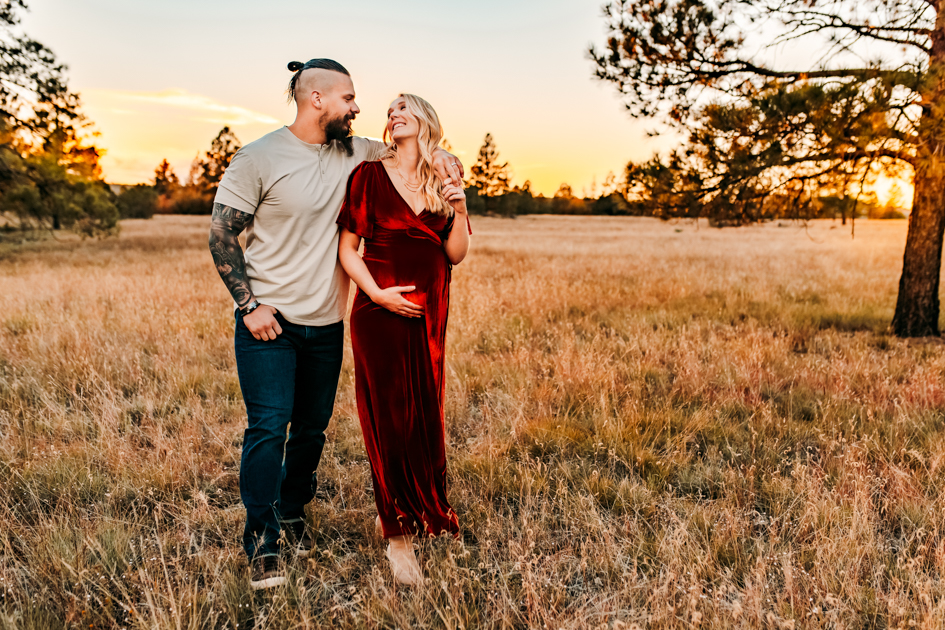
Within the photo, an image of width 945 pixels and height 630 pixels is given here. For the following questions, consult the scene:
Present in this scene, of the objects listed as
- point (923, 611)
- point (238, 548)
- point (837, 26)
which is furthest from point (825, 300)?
point (238, 548)

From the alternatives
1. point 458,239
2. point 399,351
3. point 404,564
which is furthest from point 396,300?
point 404,564

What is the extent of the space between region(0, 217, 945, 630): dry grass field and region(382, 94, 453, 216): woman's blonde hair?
1.55 m

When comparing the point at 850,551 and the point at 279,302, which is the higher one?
the point at 279,302

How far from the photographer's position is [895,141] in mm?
5949

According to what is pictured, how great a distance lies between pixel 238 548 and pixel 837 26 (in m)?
7.82

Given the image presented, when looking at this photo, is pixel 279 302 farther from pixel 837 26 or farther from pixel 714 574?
pixel 837 26

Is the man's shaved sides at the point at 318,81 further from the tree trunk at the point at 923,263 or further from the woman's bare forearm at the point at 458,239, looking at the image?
the tree trunk at the point at 923,263

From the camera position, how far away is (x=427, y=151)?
236 cm

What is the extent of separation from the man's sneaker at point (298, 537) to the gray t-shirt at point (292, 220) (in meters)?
1.08

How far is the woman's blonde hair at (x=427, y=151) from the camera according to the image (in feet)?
7.68

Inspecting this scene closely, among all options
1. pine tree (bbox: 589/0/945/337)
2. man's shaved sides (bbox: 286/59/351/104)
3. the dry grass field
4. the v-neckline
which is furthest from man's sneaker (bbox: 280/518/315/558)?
pine tree (bbox: 589/0/945/337)

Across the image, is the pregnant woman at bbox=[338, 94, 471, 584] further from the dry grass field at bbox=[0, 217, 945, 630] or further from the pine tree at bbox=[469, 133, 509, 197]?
the pine tree at bbox=[469, 133, 509, 197]

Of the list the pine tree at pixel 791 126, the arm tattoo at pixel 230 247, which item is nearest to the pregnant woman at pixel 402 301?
the arm tattoo at pixel 230 247

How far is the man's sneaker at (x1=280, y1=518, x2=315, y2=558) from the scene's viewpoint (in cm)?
257
